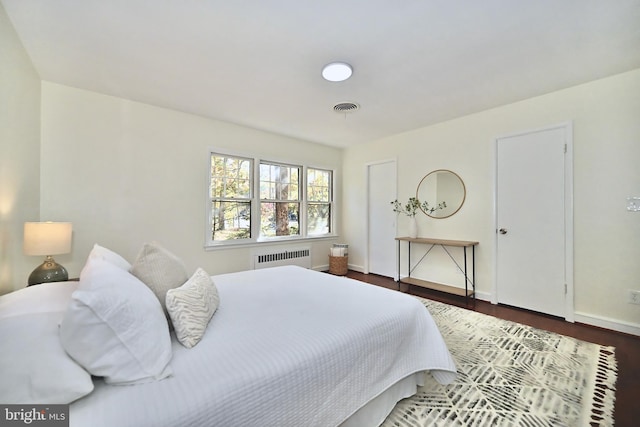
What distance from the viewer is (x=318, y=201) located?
509 cm

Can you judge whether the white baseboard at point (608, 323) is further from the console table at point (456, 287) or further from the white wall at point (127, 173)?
the white wall at point (127, 173)

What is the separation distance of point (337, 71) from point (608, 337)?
3504 mm

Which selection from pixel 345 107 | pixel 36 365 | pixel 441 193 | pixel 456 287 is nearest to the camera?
pixel 36 365

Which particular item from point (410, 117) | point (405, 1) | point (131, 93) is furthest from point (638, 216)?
point (131, 93)

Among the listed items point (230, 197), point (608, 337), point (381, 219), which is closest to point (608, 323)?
point (608, 337)

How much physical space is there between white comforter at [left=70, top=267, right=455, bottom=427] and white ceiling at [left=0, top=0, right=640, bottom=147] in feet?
6.33

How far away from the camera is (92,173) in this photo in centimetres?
292

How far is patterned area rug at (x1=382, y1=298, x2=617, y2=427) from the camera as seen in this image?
1493 millimetres

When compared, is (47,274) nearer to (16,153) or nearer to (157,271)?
(16,153)

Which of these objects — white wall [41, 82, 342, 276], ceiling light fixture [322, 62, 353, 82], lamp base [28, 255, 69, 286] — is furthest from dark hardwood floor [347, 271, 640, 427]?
lamp base [28, 255, 69, 286]

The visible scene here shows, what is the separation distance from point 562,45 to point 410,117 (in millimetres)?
1683

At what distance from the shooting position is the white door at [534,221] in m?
2.89

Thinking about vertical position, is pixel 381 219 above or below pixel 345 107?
below

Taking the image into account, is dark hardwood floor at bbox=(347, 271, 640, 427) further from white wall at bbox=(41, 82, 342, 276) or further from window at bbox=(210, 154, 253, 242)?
white wall at bbox=(41, 82, 342, 276)
